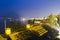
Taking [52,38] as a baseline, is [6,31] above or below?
above

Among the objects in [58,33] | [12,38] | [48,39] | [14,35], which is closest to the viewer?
[12,38]

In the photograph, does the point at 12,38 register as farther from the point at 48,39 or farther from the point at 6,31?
the point at 48,39

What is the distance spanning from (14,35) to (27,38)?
1000mm

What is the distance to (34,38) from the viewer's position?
1081 centimetres

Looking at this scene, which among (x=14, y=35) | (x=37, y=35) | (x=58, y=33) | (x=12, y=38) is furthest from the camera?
(x=58, y=33)

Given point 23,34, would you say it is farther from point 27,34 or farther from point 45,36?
point 45,36

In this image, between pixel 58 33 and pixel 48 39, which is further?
pixel 58 33

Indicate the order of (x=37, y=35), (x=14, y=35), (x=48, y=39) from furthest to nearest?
(x=48, y=39) → (x=37, y=35) → (x=14, y=35)

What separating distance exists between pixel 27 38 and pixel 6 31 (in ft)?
6.01

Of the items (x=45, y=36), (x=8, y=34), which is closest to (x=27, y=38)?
(x=8, y=34)

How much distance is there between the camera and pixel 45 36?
12289 millimetres

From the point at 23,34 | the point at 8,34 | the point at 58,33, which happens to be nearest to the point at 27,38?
the point at 23,34

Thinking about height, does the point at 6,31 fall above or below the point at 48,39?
above

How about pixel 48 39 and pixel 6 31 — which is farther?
pixel 48 39
